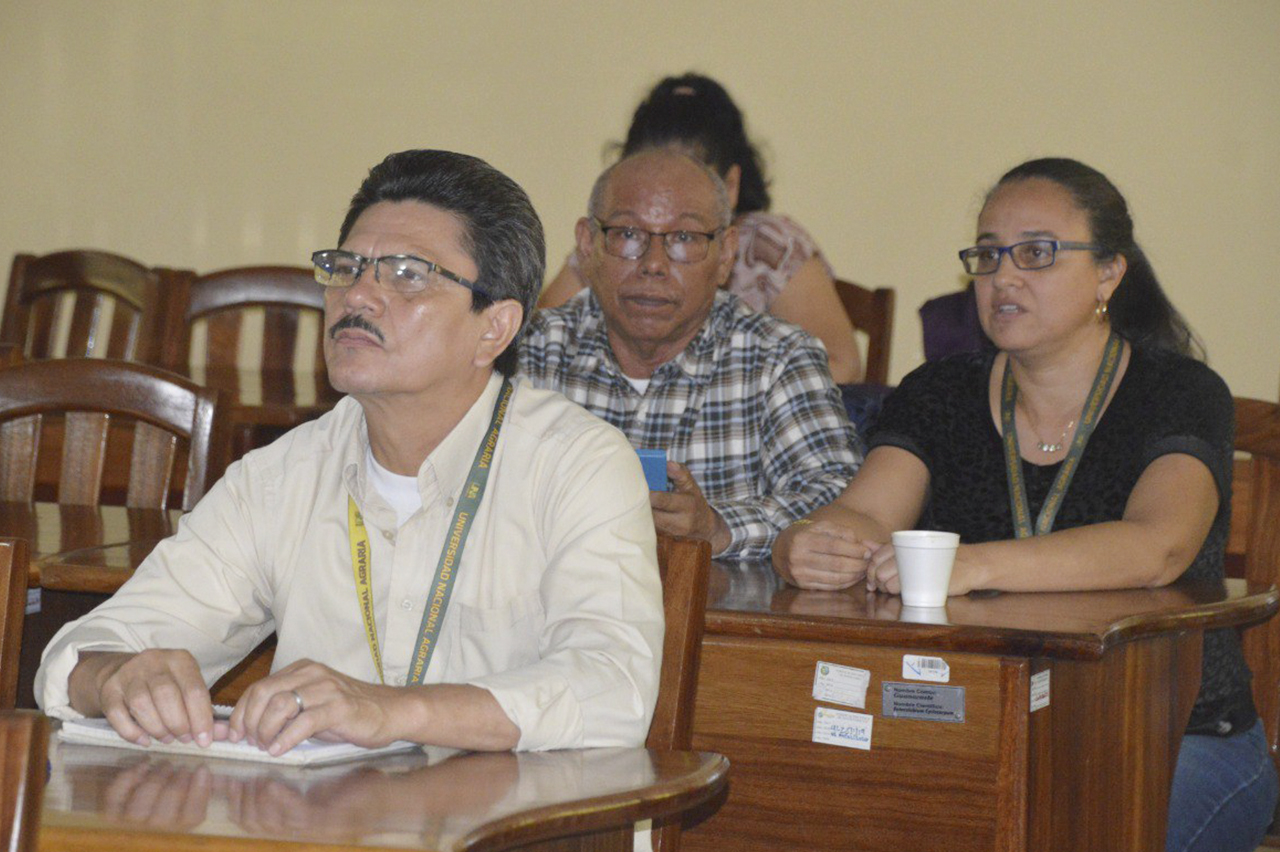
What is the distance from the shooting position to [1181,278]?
4703 mm

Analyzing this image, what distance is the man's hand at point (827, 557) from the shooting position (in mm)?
2084

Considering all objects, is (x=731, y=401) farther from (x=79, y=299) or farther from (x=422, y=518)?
(x=79, y=299)

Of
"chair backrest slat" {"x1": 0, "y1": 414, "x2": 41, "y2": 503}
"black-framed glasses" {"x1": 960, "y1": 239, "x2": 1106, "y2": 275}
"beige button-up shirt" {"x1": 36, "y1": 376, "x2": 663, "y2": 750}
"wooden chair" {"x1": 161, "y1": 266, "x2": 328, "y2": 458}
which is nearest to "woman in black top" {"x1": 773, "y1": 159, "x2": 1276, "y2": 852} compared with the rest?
"black-framed glasses" {"x1": 960, "y1": 239, "x2": 1106, "y2": 275}

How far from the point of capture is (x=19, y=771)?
2.50 ft

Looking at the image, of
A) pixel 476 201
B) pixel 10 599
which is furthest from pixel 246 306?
pixel 10 599

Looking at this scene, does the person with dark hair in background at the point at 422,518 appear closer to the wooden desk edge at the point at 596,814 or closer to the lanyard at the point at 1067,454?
the wooden desk edge at the point at 596,814

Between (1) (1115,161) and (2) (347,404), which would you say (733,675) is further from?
(1) (1115,161)

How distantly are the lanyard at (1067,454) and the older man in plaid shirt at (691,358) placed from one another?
0.33 m

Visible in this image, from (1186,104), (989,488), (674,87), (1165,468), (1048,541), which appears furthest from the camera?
(1186,104)

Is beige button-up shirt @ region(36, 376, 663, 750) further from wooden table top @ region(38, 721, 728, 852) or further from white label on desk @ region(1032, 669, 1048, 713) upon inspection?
white label on desk @ region(1032, 669, 1048, 713)

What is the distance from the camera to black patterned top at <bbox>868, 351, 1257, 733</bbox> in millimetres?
2215

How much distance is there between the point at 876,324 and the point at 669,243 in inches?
49.2

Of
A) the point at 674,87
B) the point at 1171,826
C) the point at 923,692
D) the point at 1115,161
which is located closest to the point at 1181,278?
the point at 1115,161

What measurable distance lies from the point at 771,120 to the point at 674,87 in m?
1.11
